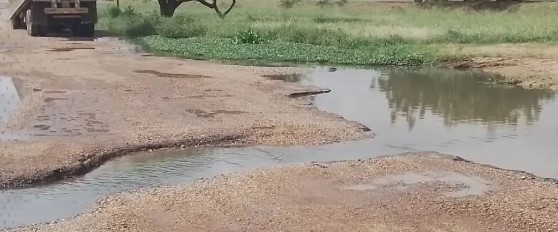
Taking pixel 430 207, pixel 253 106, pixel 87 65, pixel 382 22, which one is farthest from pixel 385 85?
pixel 382 22

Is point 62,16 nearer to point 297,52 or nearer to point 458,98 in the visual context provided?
point 297,52

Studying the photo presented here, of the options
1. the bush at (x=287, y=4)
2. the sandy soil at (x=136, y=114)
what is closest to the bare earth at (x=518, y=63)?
the sandy soil at (x=136, y=114)

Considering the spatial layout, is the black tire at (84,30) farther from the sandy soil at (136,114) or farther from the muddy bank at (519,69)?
the muddy bank at (519,69)

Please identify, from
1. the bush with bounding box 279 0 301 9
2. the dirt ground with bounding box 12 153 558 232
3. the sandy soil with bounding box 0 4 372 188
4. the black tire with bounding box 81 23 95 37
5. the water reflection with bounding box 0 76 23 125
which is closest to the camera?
the dirt ground with bounding box 12 153 558 232

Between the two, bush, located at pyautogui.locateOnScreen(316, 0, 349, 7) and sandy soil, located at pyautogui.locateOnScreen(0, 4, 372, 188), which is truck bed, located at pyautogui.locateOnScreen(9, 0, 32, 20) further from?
bush, located at pyautogui.locateOnScreen(316, 0, 349, 7)

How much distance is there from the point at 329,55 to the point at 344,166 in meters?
14.1

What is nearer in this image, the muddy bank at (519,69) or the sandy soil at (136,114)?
the sandy soil at (136,114)

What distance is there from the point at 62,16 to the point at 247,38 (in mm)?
7742

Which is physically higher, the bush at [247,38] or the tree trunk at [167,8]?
the tree trunk at [167,8]

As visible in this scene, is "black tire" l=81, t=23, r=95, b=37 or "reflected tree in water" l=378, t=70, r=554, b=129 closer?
"reflected tree in water" l=378, t=70, r=554, b=129

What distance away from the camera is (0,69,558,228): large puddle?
9047mm

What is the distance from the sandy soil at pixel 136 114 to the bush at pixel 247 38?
18.3 ft

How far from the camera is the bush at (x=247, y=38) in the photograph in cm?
2723

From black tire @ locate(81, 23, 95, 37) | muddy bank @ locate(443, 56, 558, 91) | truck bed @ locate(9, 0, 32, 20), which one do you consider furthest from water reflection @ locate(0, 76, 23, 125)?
truck bed @ locate(9, 0, 32, 20)
